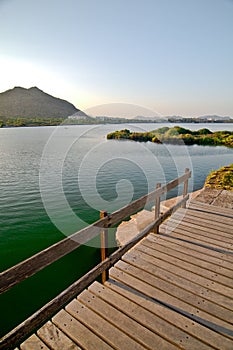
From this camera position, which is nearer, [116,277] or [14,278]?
[14,278]

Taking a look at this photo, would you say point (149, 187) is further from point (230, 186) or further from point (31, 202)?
point (31, 202)

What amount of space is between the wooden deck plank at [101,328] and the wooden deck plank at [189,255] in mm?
2259

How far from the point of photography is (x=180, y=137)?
61.1 metres

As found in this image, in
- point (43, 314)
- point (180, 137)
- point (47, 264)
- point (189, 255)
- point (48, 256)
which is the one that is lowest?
point (189, 255)

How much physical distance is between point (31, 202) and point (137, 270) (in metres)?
12.6

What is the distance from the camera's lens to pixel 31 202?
15.1 meters

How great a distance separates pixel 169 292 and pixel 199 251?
5.52 feet

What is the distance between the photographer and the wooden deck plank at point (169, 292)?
3297 mm

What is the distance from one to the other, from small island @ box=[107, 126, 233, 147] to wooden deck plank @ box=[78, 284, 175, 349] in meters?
57.0

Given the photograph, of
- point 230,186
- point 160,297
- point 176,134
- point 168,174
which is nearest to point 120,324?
point 160,297

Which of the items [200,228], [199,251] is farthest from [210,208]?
[199,251]

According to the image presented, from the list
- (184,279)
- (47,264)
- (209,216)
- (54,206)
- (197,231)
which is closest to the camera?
(47,264)

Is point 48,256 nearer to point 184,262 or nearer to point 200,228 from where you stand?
point 184,262

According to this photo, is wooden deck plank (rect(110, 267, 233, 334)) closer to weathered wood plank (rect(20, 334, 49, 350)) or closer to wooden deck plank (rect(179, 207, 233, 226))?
weathered wood plank (rect(20, 334, 49, 350))
